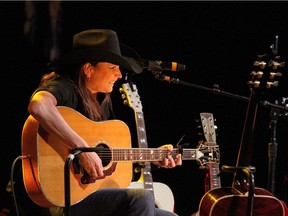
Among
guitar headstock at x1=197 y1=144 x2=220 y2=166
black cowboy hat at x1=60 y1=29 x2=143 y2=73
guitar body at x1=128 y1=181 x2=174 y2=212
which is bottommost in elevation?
guitar body at x1=128 y1=181 x2=174 y2=212

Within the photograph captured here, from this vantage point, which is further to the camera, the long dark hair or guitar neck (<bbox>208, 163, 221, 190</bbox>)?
guitar neck (<bbox>208, 163, 221, 190</bbox>)

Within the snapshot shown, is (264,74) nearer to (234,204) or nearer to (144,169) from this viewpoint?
(234,204)

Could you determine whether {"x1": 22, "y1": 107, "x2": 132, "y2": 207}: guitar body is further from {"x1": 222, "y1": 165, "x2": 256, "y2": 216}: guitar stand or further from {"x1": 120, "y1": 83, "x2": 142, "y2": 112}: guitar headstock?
{"x1": 120, "y1": 83, "x2": 142, "y2": 112}: guitar headstock

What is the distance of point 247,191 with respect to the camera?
304 cm

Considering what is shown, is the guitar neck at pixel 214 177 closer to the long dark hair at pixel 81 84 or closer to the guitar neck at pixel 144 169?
the guitar neck at pixel 144 169

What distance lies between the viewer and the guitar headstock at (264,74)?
10.3 feet

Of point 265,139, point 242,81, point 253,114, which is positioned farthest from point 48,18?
point 265,139

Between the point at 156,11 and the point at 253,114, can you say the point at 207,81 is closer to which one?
the point at 156,11

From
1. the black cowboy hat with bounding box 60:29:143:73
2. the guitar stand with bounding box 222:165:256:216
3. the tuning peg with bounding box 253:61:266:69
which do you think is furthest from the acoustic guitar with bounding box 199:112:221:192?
the guitar stand with bounding box 222:165:256:216

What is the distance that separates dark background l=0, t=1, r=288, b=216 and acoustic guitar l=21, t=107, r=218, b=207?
5.01 feet

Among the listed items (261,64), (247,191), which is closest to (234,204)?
(247,191)

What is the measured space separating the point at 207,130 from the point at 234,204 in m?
0.96

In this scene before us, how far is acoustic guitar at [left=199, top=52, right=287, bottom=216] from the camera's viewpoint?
299cm

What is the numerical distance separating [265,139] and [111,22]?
2.50 meters
